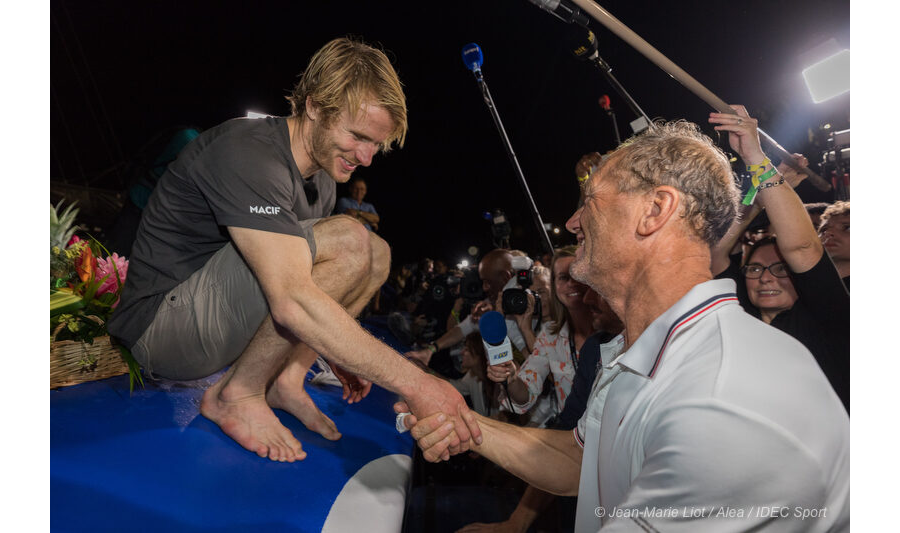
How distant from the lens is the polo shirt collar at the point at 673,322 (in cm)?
84

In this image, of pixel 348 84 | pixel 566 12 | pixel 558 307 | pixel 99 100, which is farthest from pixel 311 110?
pixel 99 100

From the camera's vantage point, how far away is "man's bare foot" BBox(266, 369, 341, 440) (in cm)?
161

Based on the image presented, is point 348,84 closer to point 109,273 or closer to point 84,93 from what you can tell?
point 109,273

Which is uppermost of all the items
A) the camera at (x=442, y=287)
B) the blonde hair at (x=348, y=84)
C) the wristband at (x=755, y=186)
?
the blonde hair at (x=348, y=84)

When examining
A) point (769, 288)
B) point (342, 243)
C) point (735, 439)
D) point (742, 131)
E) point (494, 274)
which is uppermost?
point (742, 131)

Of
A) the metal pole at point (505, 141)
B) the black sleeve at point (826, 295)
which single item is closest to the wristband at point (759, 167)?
the black sleeve at point (826, 295)

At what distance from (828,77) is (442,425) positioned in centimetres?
470

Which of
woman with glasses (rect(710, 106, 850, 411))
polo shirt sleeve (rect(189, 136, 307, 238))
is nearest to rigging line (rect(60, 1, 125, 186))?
polo shirt sleeve (rect(189, 136, 307, 238))

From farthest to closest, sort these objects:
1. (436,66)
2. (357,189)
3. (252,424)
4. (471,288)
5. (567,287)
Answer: (436,66), (357,189), (471,288), (567,287), (252,424)

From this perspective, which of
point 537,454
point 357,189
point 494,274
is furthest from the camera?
point 357,189

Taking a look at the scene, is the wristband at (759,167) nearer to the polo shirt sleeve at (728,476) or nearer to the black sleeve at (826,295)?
the black sleeve at (826,295)

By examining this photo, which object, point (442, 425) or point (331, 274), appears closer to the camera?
point (442, 425)

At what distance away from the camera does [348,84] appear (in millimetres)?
1634

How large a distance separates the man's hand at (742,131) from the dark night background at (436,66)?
1348 millimetres
